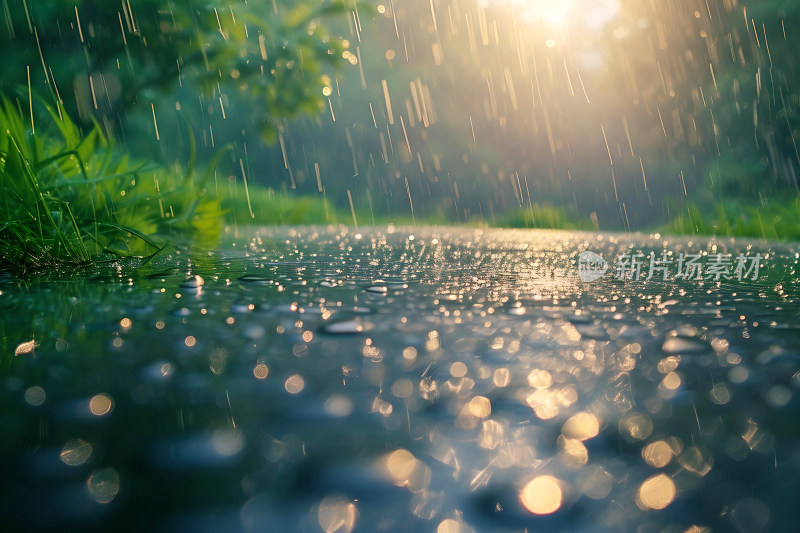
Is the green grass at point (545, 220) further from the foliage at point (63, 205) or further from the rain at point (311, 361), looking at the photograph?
the foliage at point (63, 205)

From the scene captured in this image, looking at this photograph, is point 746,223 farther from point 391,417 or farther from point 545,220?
point 391,417

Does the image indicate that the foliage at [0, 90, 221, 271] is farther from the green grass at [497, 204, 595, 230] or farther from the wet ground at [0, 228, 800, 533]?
the green grass at [497, 204, 595, 230]

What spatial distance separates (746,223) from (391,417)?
25.9 ft

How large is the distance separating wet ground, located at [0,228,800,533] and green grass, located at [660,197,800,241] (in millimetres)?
6335

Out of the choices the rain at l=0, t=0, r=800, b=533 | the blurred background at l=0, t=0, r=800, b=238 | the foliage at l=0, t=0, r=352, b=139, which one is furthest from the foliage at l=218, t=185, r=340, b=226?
the rain at l=0, t=0, r=800, b=533

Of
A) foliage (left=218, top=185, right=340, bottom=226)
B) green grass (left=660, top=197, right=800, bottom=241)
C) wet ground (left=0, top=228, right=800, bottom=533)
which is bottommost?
green grass (left=660, top=197, right=800, bottom=241)

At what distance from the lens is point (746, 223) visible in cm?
750

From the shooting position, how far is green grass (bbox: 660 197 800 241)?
6.99 meters

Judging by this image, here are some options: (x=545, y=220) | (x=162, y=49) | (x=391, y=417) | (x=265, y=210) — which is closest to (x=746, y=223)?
(x=545, y=220)

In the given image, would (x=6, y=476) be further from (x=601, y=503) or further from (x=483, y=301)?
(x=483, y=301)

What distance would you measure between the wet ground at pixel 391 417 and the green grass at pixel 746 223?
634 centimetres

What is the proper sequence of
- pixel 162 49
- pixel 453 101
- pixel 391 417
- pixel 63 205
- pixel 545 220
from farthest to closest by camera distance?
pixel 453 101 < pixel 545 220 < pixel 162 49 < pixel 63 205 < pixel 391 417

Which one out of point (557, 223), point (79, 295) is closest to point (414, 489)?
point (79, 295)

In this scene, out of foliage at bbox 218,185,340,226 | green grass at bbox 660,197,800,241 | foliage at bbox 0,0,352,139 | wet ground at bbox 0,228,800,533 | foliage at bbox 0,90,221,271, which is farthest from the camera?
foliage at bbox 218,185,340,226
